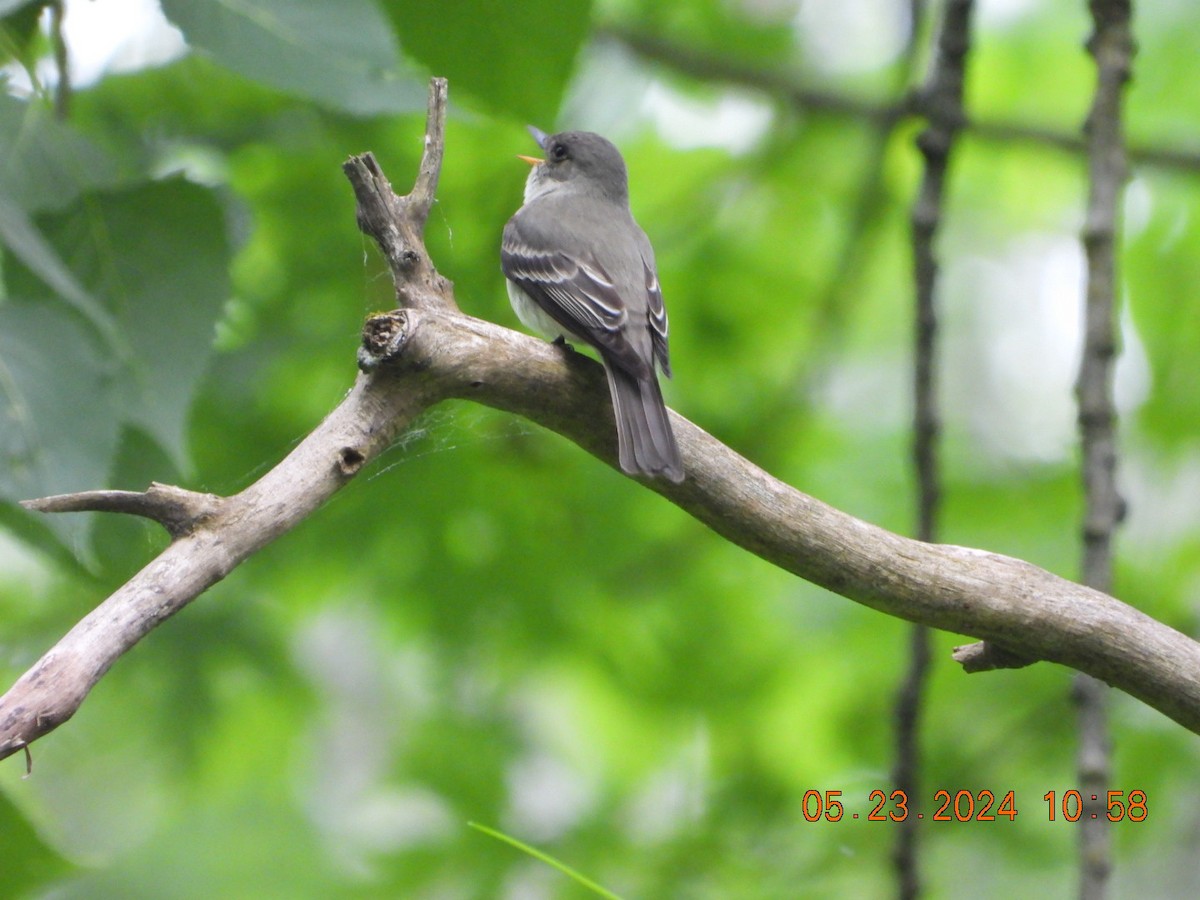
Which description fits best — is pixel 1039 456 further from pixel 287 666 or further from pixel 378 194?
pixel 378 194

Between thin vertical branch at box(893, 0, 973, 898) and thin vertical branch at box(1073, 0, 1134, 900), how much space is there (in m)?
0.37

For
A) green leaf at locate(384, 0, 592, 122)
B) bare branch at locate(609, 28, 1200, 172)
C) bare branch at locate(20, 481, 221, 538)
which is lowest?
bare branch at locate(20, 481, 221, 538)

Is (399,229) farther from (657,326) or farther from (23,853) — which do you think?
(23,853)

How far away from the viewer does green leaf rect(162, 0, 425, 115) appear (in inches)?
95.5

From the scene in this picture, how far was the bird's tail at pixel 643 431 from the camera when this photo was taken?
195cm

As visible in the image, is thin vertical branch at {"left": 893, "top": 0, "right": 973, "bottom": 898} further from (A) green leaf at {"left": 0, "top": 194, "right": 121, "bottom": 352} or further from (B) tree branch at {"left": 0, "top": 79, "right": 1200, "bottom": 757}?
(A) green leaf at {"left": 0, "top": 194, "right": 121, "bottom": 352}

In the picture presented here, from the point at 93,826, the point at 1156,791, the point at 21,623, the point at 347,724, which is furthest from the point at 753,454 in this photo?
the point at 93,826

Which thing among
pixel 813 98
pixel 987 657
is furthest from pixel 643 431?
pixel 813 98

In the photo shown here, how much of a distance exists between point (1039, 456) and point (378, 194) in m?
3.58

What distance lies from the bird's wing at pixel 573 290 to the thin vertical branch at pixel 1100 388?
1114 mm

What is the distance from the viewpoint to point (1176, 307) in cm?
461

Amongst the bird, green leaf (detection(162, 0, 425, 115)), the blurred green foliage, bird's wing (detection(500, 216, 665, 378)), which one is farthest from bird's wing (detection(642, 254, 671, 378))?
green leaf (detection(162, 0, 425, 115))

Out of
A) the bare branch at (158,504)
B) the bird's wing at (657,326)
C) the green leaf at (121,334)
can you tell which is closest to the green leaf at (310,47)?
the green leaf at (121,334)
